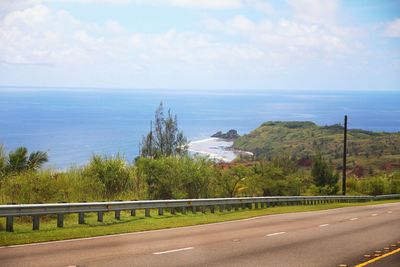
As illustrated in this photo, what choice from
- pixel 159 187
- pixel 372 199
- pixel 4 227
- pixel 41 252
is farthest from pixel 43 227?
pixel 372 199

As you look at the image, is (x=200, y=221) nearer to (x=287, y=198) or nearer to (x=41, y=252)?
(x=41, y=252)

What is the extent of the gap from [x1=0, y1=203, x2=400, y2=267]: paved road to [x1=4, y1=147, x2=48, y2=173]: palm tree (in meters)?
8.04

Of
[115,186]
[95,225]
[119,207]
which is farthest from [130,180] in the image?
[95,225]

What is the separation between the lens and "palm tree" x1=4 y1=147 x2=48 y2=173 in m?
23.6

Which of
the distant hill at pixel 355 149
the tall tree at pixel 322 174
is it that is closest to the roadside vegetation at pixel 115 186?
the tall tree at pixel 322 174

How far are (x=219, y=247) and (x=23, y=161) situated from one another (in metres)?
12.5

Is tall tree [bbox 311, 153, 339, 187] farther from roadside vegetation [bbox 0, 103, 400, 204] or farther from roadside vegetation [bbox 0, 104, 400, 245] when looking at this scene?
roadside vegetation [bbox 0, 104, 400, 245]

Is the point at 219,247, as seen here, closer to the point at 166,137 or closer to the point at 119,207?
the point at 119,207

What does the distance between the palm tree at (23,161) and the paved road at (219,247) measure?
8039 mm

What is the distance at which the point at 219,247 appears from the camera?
14.6 m

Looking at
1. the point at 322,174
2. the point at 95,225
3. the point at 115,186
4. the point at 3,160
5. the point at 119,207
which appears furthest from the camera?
the point at 322,174

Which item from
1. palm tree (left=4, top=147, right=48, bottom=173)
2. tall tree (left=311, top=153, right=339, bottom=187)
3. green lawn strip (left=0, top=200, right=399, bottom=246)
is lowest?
tall tree (left=311, top=153, right=339, bottom=187)

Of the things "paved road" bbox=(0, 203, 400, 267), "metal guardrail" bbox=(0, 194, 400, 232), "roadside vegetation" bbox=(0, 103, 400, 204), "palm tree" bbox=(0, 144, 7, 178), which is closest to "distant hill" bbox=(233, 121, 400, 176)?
"roadside vegetation" bbox=(0, 103, 400, 204)

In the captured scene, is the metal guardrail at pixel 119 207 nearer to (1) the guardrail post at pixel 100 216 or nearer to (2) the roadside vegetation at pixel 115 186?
(1) the guardrail post at pixel 100 216
